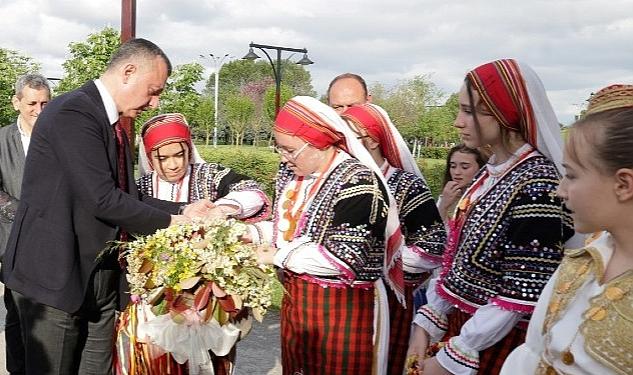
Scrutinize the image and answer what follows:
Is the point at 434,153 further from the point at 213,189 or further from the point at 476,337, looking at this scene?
the point at 476,337

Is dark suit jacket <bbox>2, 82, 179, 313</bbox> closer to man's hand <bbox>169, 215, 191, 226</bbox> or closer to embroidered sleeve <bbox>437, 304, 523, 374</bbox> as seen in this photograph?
man's hand <bbox>169, 215, 191, 226</bbox>

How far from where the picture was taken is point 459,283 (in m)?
2.09

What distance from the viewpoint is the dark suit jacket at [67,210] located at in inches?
108

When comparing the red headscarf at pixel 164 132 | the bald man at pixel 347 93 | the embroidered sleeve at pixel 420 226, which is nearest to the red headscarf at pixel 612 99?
the embroidered sleeve at pixel 420 226

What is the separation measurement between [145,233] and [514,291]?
1.73 metres

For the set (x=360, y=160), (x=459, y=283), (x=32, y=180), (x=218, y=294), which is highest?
(x=360, y=160)

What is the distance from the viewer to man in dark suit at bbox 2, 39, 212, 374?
276 centimetres

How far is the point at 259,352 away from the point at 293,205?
2.71m

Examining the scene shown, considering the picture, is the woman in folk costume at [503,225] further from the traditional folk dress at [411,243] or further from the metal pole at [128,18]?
the metal pole at [128,18]

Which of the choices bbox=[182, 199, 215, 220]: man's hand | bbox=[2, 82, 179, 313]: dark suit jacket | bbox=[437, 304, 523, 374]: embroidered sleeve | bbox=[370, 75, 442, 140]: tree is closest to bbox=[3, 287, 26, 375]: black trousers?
bbox=[2, 82, 179, 313]: dark suit jacket

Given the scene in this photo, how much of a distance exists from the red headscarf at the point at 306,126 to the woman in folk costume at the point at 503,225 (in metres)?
0.68

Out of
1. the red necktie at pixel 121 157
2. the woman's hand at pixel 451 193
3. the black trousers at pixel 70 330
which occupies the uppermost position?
the red necktie at pixel 121 157

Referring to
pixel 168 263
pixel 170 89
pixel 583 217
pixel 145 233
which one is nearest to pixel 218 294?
pixel 168 263

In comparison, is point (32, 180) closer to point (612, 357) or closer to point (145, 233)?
point (145, 233)
